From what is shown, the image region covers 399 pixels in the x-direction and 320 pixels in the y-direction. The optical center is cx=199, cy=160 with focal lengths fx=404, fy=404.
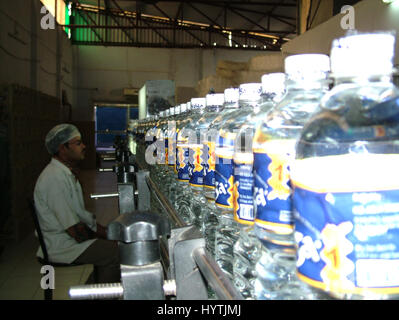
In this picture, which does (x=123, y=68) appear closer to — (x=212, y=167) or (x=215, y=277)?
(x=212, y=167)

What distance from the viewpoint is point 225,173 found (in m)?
0.96

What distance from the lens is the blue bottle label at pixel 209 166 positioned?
1.14m

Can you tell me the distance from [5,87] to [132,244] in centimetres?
562

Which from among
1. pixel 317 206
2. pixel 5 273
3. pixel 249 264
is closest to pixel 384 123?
pixel 317 206

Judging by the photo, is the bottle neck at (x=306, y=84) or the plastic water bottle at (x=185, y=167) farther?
the plastic water bottle at (x=185, y=167)

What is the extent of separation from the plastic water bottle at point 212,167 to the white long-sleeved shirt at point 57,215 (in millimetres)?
2187

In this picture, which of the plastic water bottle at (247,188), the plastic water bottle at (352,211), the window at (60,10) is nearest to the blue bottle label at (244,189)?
the plastic water bottle at (247,188)

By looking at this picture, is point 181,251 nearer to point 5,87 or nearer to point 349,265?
point 349,265

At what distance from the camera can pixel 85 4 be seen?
1327 cm

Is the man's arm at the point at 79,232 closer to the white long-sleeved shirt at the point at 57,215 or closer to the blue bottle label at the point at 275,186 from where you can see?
the white long-sleeved shirt at the point at 57,215

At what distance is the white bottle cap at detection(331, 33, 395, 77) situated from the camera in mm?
519

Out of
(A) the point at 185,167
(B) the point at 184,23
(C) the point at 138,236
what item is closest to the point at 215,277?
(C) the point at 138,236

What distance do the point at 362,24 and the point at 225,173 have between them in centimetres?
345

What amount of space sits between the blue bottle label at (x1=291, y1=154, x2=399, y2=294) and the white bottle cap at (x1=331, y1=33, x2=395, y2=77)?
12 centimetres
